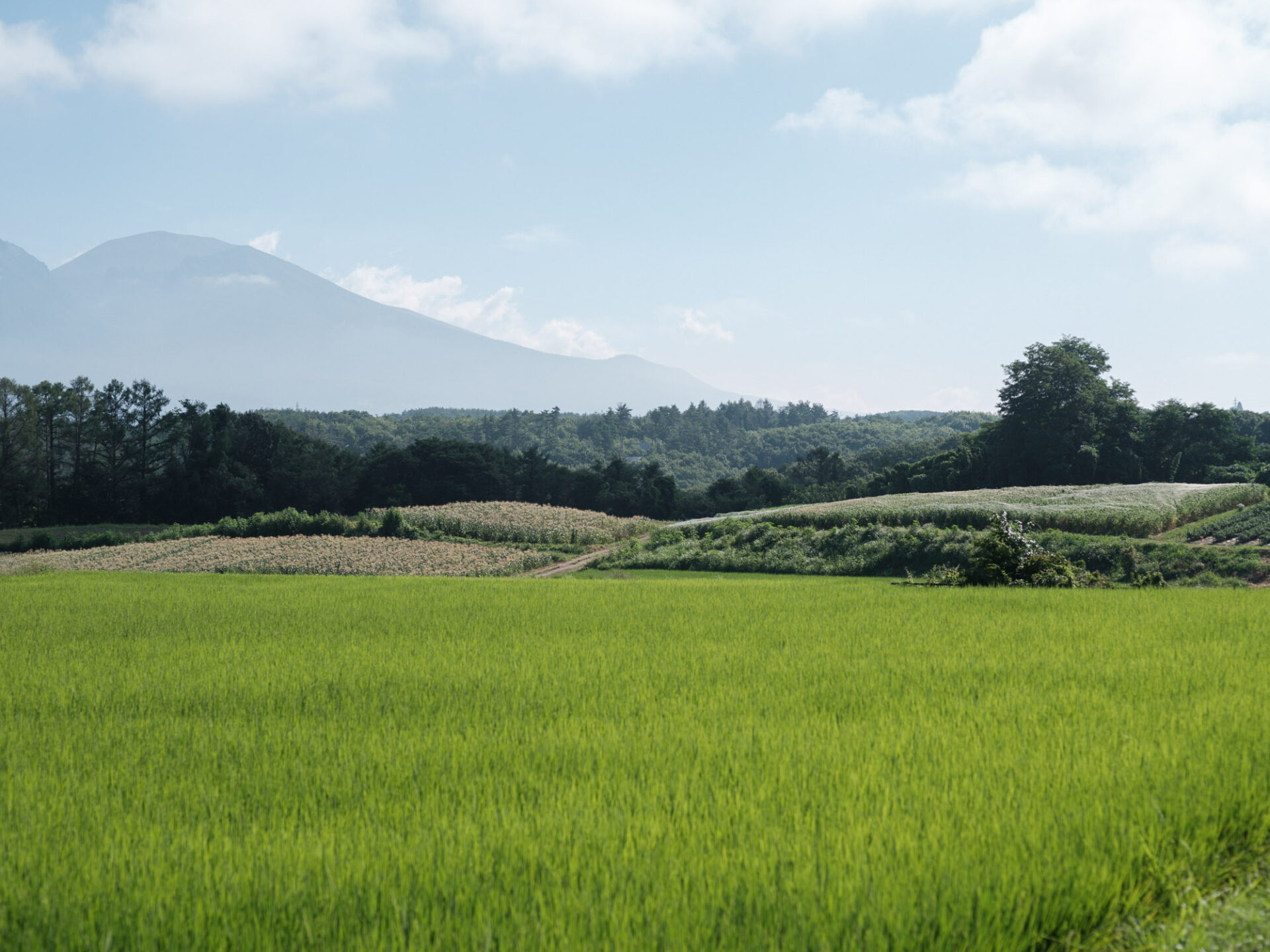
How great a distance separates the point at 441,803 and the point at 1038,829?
2730 millimetres

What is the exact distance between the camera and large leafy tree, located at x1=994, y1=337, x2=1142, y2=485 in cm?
5166

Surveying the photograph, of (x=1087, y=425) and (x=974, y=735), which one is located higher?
(x=1087, y=425)

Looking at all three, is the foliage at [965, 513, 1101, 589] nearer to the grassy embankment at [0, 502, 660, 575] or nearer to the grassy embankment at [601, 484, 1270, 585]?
the grassy embankment at [601, 484, 1270, 585]

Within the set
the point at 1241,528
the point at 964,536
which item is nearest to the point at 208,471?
the point at 964,536

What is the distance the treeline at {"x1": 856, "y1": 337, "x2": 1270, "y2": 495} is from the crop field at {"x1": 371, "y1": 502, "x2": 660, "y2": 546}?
25.8 metres

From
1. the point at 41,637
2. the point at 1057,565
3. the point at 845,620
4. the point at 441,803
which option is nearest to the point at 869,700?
the point at 441,803

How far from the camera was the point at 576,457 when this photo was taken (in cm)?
11406

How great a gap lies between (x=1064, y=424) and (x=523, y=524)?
37.2 m

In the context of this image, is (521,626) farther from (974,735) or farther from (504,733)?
(974,735)

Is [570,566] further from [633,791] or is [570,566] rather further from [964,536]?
[633,791]

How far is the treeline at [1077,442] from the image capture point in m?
51.2

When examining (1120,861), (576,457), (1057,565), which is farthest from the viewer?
(576,457)

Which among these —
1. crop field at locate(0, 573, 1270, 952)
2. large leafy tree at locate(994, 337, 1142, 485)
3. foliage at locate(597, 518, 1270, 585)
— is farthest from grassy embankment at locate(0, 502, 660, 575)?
large leafy tree at locate(994, 337, 1142, 485)

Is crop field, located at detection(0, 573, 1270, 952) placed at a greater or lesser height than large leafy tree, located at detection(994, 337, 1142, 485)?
lesser
